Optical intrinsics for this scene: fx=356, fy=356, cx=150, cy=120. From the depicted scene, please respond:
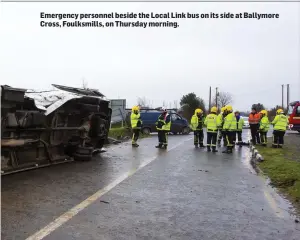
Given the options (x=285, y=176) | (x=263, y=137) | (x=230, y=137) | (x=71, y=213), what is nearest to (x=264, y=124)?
(x=263, y=137)

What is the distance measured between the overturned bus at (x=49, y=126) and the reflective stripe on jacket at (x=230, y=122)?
464 cm

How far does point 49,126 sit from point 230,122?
7.29m

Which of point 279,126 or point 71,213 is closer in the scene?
point 71,213

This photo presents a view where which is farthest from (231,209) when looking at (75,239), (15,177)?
(15,177)

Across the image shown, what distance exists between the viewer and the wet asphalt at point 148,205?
4.18 m

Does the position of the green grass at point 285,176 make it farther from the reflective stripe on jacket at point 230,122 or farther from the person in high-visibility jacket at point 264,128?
the person in high-visibility jacket at point 264,128

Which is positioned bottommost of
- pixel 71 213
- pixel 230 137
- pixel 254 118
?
pixel 71 213

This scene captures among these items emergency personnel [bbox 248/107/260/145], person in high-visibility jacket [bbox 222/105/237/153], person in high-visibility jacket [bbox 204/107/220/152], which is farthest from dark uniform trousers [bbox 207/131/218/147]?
emergency personnel [bbox 248/107/260/145]

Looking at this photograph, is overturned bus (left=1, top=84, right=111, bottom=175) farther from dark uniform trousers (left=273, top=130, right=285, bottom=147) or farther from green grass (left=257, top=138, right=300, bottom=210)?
dark uniform trousers (left=273, top=130, right=285, bottom=147)

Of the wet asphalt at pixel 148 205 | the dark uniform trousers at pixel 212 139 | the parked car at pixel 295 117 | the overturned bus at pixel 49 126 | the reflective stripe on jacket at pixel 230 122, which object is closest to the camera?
the wet asphalt at pixel 148 205

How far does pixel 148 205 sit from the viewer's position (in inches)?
213

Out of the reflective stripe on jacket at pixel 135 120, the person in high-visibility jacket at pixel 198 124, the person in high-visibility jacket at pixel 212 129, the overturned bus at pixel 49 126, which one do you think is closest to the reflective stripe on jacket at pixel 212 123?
the person in high-visibility jacket at pixel 212 129

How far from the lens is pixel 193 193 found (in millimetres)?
6285

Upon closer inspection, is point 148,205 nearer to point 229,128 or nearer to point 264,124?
point 229,128
